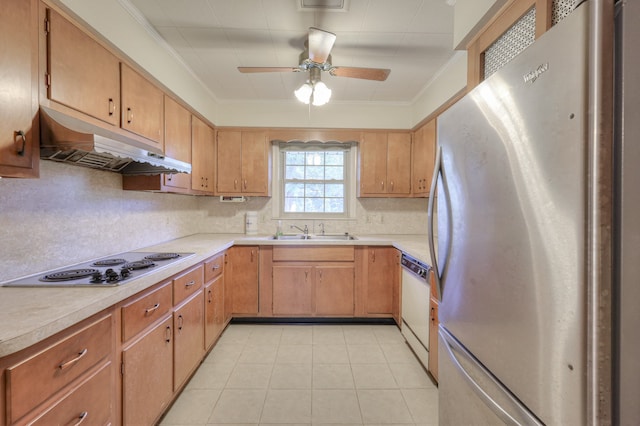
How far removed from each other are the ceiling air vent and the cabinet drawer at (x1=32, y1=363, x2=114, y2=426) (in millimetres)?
2214

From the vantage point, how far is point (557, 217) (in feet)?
2.27

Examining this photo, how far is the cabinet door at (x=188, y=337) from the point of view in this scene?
183cm

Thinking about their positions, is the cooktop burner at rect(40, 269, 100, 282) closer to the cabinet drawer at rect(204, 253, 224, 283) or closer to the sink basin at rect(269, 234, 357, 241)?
the cabinet drawer at rect(204, 253, 224, 283)

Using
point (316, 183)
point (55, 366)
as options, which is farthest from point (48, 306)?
point (316, 183)

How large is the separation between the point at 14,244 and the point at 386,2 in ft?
8.14

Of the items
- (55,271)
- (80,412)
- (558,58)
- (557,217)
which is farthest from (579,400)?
(55,271)

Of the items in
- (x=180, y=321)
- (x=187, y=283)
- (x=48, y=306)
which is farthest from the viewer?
(x=187, y=283)

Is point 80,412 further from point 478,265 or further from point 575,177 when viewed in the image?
point 575,177

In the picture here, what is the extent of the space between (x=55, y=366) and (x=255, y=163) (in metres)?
2.71

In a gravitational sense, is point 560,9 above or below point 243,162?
above

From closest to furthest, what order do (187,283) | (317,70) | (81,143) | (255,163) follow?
(81,143), (187,283), (317,70), (255,163)

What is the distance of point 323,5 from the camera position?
1810 millimetres

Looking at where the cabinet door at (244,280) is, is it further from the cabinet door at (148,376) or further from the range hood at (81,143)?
the range hood at (81,143)

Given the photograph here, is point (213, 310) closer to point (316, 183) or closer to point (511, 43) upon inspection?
point (316, 183)
